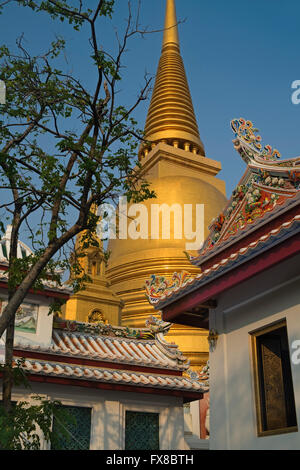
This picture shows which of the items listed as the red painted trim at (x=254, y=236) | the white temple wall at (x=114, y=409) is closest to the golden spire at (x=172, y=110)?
the white temple wall at (x=114, y=409)

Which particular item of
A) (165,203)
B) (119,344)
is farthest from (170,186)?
(119,344)

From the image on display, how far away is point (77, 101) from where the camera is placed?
7477 millimetres

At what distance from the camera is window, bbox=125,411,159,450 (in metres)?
10.7

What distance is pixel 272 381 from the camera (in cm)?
757

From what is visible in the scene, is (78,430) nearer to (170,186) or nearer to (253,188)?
(253,188)

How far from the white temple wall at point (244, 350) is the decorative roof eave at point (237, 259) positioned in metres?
0.50

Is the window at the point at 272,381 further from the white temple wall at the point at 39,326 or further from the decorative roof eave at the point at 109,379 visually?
the white temple wall at the point at 39,326

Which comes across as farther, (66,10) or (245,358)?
(245,358)

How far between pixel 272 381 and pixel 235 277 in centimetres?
155


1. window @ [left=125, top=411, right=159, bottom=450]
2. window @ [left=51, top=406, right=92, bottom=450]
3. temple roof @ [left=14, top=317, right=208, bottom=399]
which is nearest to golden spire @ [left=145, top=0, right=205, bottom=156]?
temple roof @ [left=14, top=317, right=208, bottom=399]

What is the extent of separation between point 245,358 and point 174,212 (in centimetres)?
1936
